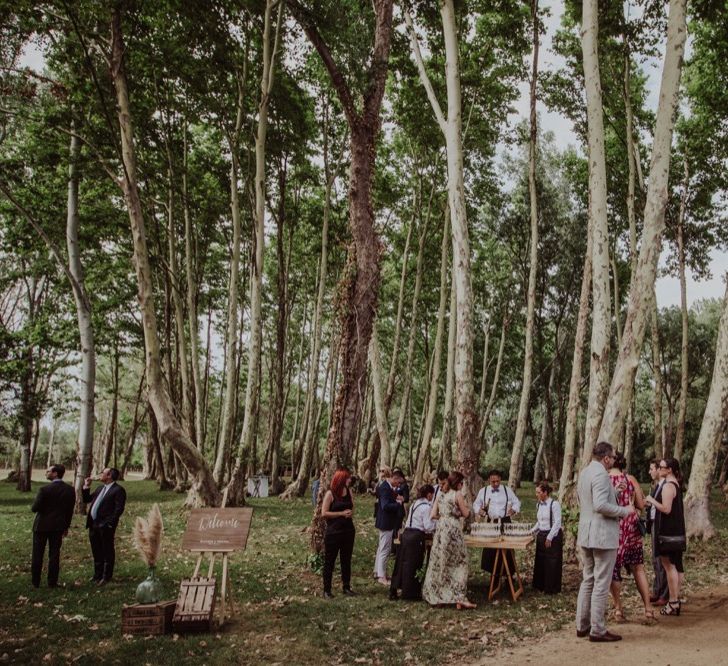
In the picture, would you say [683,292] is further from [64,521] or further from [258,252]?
[64,521]

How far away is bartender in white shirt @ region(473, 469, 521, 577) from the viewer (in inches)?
339

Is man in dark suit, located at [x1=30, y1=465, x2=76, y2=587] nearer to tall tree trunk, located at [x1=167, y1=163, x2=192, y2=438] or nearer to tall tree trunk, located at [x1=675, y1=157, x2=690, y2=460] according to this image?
tall tree trunk, located at [x1=167, y1=163, x2=192, y2=438]

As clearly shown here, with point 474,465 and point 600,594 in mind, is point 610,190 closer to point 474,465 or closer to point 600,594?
point 474,465

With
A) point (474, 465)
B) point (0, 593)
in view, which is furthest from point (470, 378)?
point (0, 593)

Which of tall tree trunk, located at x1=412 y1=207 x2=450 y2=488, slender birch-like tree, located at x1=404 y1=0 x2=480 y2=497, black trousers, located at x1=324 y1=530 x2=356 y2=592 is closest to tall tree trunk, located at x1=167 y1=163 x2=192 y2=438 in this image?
tall tree trunk, located at x1=412 y1=207 x2=450 y2=488

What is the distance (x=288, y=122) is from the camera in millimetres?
18609

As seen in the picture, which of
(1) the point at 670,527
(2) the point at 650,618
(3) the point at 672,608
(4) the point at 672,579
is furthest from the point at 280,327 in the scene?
(2) the point at 650,618

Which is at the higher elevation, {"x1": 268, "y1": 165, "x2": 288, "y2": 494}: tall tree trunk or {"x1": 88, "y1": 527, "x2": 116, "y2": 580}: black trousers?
{"x1": 268, "y1": 165, "x2": 288, "y2": 494}: tall tree trunk

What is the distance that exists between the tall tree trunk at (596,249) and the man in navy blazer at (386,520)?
315 cm

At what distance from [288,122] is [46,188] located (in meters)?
7.76

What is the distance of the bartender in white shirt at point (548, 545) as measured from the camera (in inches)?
320

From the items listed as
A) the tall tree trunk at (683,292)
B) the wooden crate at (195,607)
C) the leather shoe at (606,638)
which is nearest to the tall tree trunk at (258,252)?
the wooden crate at (195,607)

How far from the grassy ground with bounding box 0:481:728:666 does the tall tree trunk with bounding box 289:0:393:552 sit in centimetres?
158

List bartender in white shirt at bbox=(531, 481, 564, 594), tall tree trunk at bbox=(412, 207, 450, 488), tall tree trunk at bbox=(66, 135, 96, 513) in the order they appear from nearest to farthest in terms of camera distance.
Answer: bartender in white shirt at bbox=(531, 481, 564, 594) → tall tree trunk at bbox=(66, 135, 96, 513) → tall tree trunk at bbox=(412, 207, 450, 488)
